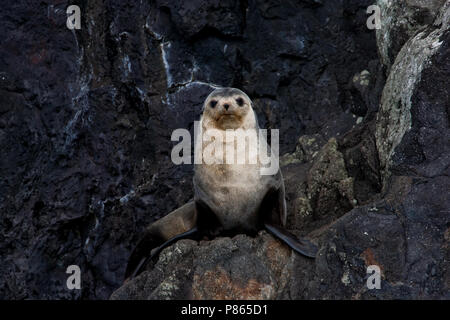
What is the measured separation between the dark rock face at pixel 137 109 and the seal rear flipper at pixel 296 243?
1.08 metres

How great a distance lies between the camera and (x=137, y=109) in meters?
7.66

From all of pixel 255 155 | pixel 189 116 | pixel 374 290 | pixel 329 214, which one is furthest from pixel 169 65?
pixel 374 290

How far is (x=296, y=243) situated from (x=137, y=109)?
3.30 metres

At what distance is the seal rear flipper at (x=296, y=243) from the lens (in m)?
5.04

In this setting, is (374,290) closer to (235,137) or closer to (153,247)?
(235,137)

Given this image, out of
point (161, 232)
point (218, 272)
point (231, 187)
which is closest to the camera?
point (218, 272)

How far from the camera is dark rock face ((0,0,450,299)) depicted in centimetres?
722

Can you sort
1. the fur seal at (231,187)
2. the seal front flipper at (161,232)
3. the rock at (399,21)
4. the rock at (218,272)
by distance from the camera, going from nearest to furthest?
1. the rock at (218,272)
2. the fur seal at (231,187)
3. the rock at (399,21)
4. the seal front flipper at (161,232)

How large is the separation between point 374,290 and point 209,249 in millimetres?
1411

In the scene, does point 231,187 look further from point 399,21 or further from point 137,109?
point 399,21

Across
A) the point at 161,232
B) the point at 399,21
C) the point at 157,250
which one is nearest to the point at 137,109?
the point at 161,232

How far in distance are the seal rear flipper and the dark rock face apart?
1082 millimetres

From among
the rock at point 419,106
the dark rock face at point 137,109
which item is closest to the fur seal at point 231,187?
the dark rock face at point 137,109

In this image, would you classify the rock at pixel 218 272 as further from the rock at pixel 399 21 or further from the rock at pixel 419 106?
the rock at pixel 399 21
